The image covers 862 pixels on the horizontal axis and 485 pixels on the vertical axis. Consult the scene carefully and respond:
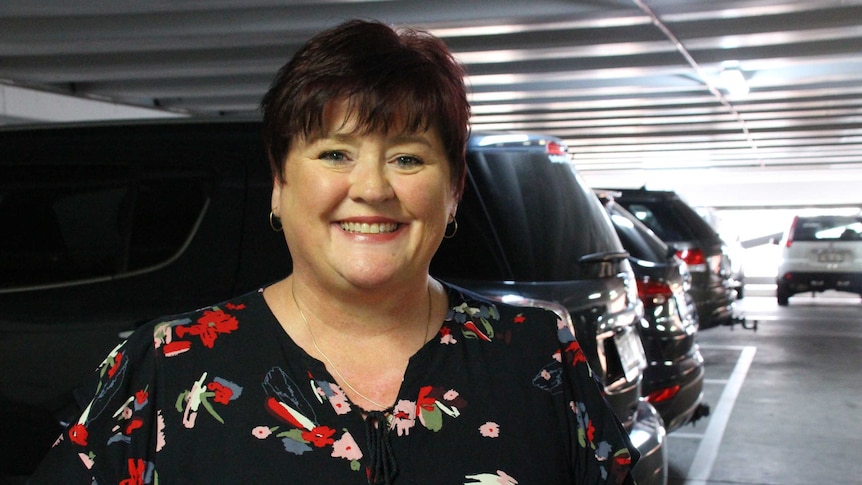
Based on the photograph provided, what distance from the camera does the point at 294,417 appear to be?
1740 millimetres

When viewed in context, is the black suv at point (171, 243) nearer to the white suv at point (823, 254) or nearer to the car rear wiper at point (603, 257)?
the car rear wiper at point (603, 257)

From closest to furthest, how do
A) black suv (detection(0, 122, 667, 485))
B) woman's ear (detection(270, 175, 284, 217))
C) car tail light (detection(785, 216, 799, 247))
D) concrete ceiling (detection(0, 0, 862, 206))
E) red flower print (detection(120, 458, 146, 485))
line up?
red flower print (detection(120, 458, 146, 485))
woman's ear (detection(270, 175, 284, 217))
black suv (detection(0, 122, 667, 485))
concrete ceiling (detection(0, 0, 862, 206))
car tail light (detection(785, 216, 799, 247))

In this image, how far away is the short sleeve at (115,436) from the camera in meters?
1.70

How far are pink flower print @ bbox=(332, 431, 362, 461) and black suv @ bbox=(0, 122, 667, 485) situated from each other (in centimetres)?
153

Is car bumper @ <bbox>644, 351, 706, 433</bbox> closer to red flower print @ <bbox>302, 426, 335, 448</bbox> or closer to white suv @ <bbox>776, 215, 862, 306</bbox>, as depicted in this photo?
red flower print @ <bbox>302, 426, 335, 448</bbox>

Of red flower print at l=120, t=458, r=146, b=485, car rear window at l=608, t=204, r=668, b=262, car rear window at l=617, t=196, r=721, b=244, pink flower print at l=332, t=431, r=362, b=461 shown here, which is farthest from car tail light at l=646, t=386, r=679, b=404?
car rear window at l=617, t=196, r=721, b=244

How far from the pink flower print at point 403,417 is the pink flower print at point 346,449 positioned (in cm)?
7

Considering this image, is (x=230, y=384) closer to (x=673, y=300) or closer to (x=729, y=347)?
(x=673, y=300)

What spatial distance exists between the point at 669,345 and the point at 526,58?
5801 millimetres

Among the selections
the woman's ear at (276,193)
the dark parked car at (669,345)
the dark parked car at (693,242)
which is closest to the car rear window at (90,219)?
the woman's ear at (276,193)

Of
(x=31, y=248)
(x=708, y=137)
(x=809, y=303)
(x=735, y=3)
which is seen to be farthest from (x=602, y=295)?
(x=809, y=303)

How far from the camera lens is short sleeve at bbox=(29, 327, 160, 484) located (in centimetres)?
170

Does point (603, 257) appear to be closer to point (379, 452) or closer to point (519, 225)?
point (519, 225)

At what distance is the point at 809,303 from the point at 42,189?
20.1 meters
